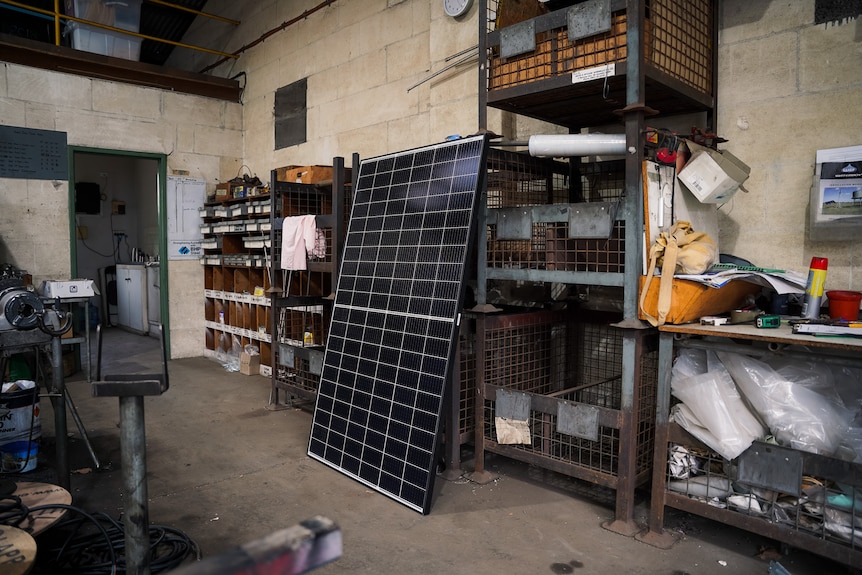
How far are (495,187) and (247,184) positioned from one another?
348 cm

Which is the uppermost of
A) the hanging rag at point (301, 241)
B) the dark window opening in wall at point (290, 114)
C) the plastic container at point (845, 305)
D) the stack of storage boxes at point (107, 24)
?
the stack of storage boxes at point (107, 24)

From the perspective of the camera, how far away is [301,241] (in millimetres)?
3996

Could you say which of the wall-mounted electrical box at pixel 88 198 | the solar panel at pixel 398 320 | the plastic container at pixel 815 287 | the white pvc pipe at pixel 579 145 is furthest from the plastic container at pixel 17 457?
the wall-mounted electrical box at pixel 88 198

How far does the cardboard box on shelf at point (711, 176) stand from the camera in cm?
237

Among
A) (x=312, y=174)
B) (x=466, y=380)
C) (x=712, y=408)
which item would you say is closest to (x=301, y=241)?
(x=312, y=174)

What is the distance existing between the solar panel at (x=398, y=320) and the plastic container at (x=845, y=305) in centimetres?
153

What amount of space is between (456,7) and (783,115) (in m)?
2.20

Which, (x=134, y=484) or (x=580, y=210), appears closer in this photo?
(x=134, y=484)

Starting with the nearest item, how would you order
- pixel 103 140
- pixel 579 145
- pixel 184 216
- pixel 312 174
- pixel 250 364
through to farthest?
pixel 579 145, pixel 312 174, pixel 250 364, pixel 103 140, pixel 184 216

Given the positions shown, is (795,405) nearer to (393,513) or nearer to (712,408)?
(712,408)

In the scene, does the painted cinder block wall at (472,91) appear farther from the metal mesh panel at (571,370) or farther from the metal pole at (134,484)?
the metal pole at (134,484)

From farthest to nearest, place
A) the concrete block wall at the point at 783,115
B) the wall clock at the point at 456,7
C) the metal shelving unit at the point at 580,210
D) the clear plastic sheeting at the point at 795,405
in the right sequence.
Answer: the wall clock at the point at 456,7, the concrete block wall at the point at 783,115, the metal shelving unit at the point at 580,210, the clear plastic sheeting at the point at 795,405

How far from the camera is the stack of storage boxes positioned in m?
5.82

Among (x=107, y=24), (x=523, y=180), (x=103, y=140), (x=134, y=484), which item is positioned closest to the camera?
(x=134, y=484)
